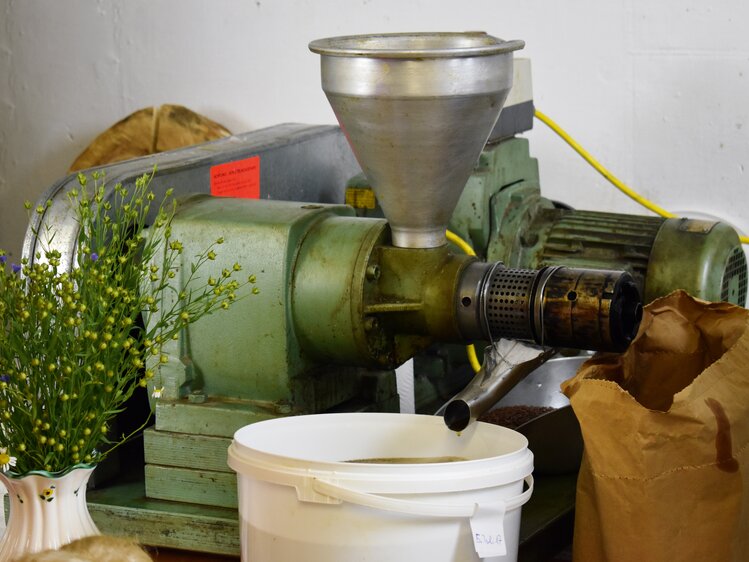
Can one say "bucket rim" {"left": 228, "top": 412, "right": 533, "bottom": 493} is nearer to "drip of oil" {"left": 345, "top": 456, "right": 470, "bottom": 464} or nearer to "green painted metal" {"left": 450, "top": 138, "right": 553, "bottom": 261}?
"drip of oil" {"left": 345, "top": 456, "right": 470, "bottom": 464}

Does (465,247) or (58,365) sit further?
(465,247)

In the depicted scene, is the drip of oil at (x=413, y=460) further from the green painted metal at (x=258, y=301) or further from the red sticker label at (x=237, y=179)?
the red sticker label at (x=237, y=179)

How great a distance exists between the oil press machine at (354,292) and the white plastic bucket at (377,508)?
0.26 m

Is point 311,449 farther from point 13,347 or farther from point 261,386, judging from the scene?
point 13,347

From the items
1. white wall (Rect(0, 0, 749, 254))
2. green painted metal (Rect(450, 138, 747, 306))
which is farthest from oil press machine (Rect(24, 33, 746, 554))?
white wall (Rect(0, 0, 749, 254))

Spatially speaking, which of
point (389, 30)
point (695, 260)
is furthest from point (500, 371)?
point (389, 30)

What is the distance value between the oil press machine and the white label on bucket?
0.34 m

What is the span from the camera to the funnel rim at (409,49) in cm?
141

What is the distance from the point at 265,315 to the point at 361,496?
0.45m

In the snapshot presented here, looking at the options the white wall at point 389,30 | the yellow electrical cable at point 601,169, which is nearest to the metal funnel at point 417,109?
the yellow electrical cable at point 601,169

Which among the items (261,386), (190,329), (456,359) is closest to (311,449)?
(261,386)

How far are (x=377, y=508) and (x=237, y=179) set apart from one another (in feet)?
3.33

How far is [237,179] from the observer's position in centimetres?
208

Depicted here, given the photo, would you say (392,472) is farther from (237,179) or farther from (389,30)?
(389,30)
